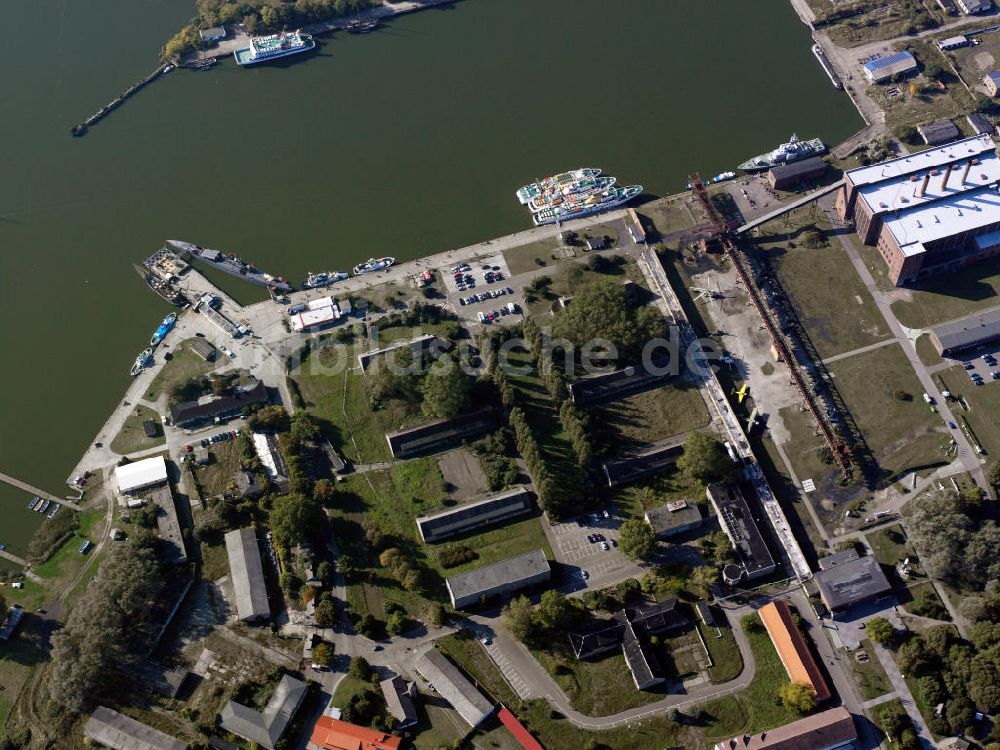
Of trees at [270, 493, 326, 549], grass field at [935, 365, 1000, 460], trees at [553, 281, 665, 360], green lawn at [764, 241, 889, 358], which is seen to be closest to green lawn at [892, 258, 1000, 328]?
green lawn at [764, 241, 889, 358]

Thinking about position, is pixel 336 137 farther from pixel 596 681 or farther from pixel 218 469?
pixel 596 681

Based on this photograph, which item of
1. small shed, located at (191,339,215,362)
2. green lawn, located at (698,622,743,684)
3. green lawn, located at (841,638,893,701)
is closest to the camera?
green lawn, located at (841,638,893,701)

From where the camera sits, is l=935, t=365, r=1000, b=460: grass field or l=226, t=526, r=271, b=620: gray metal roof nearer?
l=226, t=526, r=271, b=620: gray metal roof

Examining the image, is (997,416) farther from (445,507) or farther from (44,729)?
(44,729)

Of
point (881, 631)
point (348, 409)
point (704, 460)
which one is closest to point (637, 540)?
point (704, 460)

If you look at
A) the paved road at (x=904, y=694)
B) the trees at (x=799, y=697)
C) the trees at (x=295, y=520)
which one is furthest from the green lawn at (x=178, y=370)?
the paved road at (x=904, y=694)

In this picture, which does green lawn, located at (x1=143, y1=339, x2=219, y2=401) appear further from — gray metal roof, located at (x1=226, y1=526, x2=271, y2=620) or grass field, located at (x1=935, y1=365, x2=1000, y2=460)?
grass field, located at (x1=935, y1=365, x2=1000, y2=460)

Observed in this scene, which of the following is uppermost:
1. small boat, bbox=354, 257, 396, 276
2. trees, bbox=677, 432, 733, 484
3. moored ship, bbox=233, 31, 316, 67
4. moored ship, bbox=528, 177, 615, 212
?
moored ship, bbox=233, 31, 316, 67
